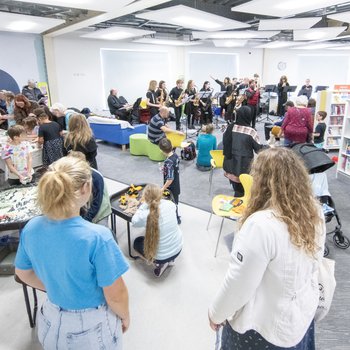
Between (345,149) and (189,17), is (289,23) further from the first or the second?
(345,149)

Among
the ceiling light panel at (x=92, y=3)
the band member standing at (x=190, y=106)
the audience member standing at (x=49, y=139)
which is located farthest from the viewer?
the band member standing at (x=190, y=106)

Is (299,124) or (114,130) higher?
(299,124)

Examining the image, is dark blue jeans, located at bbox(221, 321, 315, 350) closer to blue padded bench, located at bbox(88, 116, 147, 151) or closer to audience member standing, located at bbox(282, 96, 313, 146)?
audience member standing, located at bbox(282, 96, 313, 146)

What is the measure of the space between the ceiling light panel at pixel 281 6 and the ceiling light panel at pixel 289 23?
3.32 ft

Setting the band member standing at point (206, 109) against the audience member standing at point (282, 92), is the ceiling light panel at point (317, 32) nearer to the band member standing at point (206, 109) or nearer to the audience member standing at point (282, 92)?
the audience member standing at point (282, 92)

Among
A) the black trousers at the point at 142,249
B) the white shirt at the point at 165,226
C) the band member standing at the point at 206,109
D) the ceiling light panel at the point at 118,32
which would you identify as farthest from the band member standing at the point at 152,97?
the white shirt at the point at 165,226

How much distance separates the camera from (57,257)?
3.83ft

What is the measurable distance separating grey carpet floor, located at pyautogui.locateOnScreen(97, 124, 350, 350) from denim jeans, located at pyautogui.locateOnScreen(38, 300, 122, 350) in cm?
169

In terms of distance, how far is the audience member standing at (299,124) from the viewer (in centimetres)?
507

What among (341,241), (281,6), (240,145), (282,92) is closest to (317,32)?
(282,92)

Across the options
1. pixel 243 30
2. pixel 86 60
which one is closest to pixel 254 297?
pixel 243 30

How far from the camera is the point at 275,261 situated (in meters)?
1.15

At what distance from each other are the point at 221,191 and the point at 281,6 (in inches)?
140

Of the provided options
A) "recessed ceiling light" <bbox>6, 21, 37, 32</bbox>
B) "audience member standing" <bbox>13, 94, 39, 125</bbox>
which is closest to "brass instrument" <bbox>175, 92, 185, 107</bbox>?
"recessed ceiling light" <bbox>6, 21, 37, 32</bbox>
